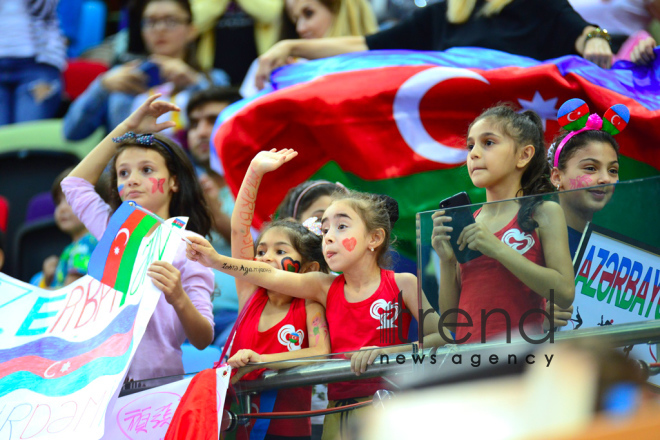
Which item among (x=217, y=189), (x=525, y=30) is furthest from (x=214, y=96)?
(x=525, y=30)

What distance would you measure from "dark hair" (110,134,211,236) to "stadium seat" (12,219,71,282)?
188cm

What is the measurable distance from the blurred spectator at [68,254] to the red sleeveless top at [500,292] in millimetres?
1708

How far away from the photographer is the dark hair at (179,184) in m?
2.42

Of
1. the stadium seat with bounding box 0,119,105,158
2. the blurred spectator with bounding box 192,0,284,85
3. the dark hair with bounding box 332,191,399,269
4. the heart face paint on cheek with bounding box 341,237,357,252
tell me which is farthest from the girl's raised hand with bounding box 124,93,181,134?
the stadium seat with bounding box 0,119,105,158

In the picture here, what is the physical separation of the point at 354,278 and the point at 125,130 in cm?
89

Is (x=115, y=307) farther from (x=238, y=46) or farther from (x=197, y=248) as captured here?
(x=238, y=46)

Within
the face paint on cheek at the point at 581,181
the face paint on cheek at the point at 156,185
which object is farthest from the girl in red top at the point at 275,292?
the face paint on cheek at the point at 581,181

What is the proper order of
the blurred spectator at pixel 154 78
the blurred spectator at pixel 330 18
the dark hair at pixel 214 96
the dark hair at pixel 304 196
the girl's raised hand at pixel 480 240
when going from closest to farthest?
the girl's raised hand at pixel 480 240, the dark hair at pixel 304 196, the blurred spectator at pixel 330 18, the dark hair at pixel 214 96, the blurred spectator at pixel 154 78

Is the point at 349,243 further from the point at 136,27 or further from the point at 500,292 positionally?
the point at 136,27

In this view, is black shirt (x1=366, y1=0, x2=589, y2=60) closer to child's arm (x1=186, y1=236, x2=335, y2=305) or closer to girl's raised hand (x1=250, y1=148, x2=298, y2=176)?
girl's raised hand (x1=250, y1=148, x2=298, y2=176)

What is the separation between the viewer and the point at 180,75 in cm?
410

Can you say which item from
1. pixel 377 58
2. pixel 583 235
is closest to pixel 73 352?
pixel 583 235

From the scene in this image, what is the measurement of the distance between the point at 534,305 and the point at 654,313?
21 centimetres

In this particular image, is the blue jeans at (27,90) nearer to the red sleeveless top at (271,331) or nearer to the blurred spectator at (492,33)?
the blurred spectator at (492,33)
